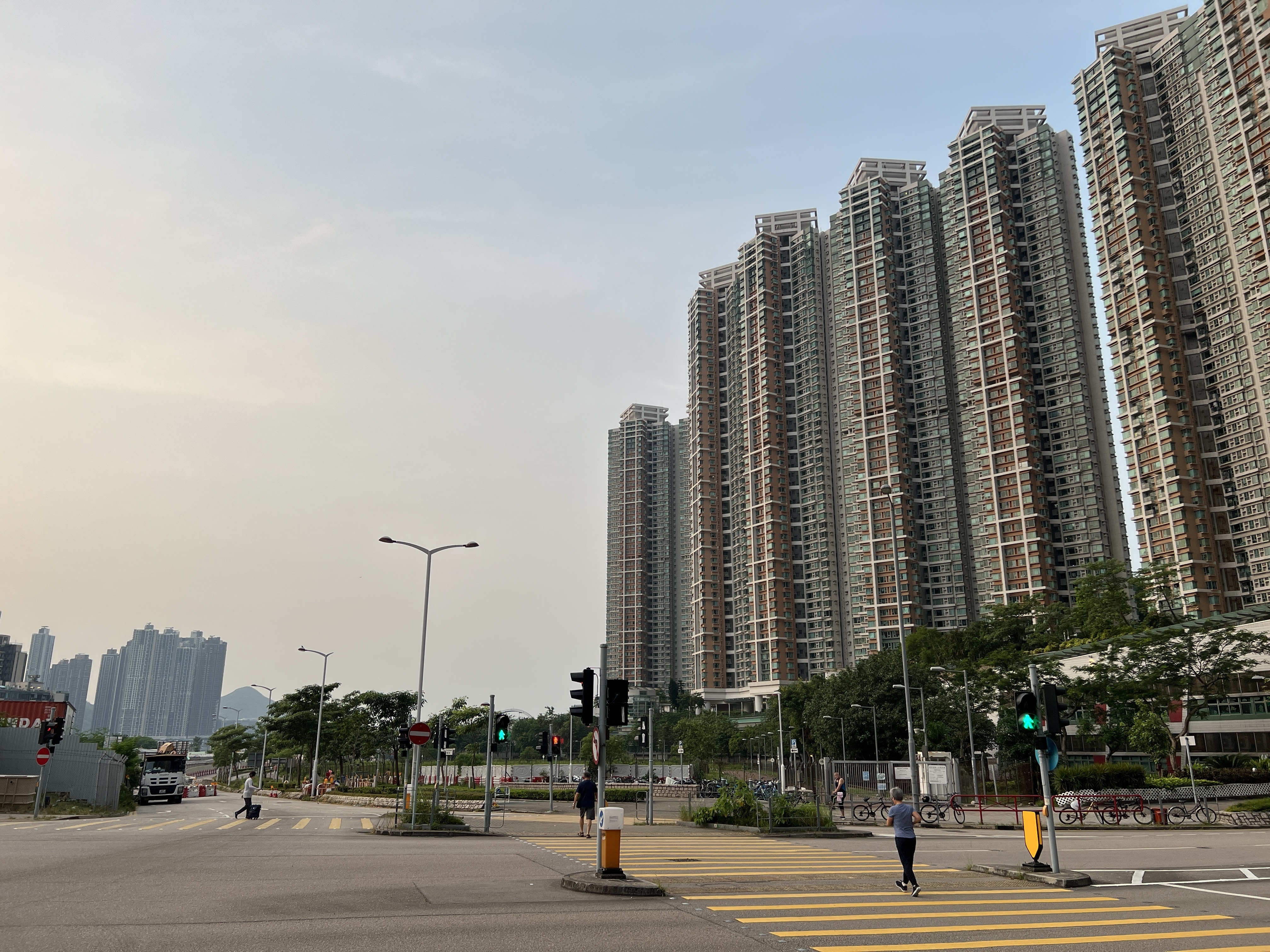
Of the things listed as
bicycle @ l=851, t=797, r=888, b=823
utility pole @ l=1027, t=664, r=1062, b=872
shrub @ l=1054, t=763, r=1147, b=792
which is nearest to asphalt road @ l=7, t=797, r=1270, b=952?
utility pole @ l=1027, t=664, r=1062, b=872

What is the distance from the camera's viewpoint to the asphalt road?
379 inches

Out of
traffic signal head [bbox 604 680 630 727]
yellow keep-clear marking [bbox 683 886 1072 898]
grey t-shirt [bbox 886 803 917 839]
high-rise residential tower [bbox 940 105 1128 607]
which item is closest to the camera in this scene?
yellow keep-clear marking [bbox 683 886 1072 898]

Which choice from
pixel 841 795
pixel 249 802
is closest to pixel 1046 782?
pixel 841 795

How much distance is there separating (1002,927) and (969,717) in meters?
53.5

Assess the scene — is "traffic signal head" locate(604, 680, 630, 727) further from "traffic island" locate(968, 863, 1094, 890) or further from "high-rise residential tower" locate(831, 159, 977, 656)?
"high-rise residential tower" locate(831, 159, 977, 656)

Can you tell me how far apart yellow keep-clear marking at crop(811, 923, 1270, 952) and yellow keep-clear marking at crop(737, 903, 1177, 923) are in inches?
63.3

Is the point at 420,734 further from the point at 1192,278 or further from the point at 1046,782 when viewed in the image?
the point at 1192,278

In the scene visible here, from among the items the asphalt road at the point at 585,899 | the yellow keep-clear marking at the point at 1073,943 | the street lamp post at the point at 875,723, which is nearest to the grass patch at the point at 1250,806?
the asphalt road at the point at 585,899

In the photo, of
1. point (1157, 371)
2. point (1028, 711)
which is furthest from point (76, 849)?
point (1157, 371)

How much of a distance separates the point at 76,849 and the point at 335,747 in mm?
56066

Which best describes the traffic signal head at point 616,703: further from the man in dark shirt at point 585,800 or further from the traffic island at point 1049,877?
the man in dark shirt at point 585,800

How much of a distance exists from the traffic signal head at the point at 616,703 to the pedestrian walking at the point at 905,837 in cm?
481

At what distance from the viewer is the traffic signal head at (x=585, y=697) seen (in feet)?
48.1

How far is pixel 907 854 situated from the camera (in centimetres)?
1413
